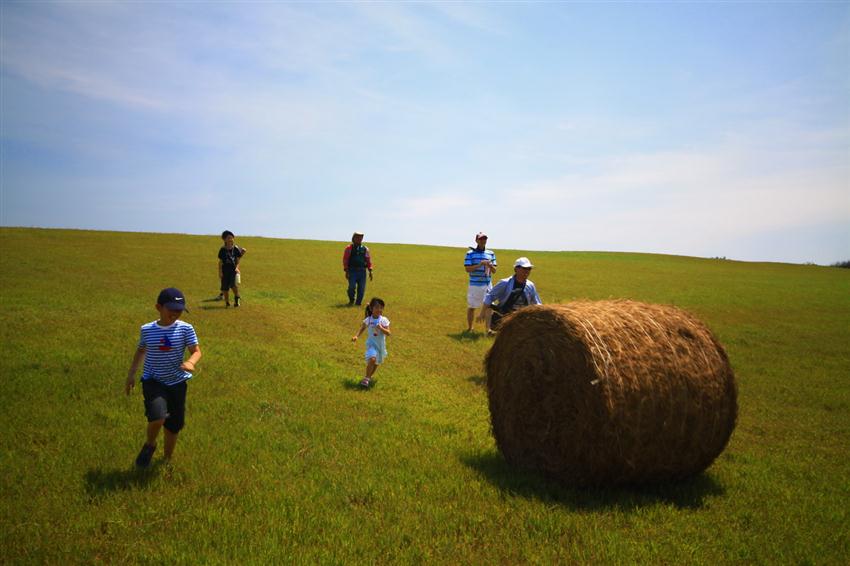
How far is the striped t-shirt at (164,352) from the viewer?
5941mm

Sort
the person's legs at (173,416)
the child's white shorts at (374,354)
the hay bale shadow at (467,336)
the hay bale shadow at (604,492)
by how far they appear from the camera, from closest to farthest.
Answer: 1. the hay bale shadow at (604,492)
2. the person's legs at (173,416)
3. the child's white shorts at (374,354)
4. the hay bale shadow at (467,336)

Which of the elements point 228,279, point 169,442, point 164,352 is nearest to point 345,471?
point 169,442

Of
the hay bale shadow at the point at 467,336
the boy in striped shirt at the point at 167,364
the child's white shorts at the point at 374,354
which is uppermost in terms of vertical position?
the boy in striped shirt at the point at 167,364

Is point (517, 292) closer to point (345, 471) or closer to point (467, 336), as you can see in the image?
point (345, 471)

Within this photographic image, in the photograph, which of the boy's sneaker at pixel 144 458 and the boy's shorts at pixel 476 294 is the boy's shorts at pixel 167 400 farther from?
the boy's shorts at pixel 476 294

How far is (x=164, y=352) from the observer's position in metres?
5.96

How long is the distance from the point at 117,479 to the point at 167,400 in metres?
0.93

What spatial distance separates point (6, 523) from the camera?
15.1 feet

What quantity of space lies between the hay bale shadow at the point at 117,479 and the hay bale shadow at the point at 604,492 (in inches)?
144

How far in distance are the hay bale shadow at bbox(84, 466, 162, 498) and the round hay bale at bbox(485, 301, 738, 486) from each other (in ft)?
13.9

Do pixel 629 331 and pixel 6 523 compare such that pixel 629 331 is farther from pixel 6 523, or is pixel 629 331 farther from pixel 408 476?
pixel 6 523

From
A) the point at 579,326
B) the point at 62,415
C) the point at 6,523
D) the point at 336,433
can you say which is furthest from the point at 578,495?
the point at 62,415

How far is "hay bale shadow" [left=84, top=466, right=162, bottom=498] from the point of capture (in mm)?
5266

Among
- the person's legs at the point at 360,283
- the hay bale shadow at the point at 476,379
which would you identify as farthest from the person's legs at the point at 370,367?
the person's legs at the point at 360,283
